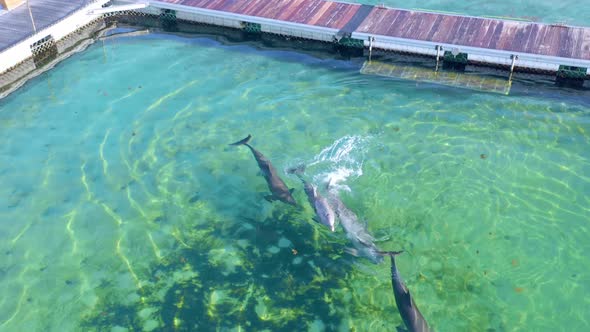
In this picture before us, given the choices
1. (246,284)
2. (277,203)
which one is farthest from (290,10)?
(246,284)

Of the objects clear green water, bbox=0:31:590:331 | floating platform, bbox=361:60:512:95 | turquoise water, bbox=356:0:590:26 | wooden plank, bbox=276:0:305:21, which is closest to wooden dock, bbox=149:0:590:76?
wooden plank, bbox=276:0:305:21

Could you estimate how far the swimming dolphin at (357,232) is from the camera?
51.3 ft

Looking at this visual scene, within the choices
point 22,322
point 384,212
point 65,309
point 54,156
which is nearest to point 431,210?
point 384,212

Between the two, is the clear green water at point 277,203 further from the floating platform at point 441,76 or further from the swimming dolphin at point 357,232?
the floating platform at point 441,76

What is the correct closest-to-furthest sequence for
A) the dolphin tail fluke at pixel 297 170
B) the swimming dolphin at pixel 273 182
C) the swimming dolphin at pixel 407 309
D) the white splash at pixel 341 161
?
the swimming dolphin at pixel 407 309, the swimming dolphin at pixel 273 182, the white splash at pixel 341 161, the dolphin tail fluke at pixel 297 170

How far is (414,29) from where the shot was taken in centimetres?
2555

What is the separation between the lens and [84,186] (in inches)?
745

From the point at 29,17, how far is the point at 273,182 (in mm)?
18672

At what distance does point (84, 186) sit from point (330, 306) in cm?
1023

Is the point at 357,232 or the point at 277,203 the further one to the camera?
the point at 277,203

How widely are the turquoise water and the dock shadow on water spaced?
18.7 m

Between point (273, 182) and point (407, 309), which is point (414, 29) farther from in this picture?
point (407, 309)

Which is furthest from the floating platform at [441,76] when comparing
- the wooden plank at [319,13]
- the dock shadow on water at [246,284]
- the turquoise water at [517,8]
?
the dock shadow on water at [246,284]

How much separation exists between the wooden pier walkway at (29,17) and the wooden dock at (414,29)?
4.63 meters
